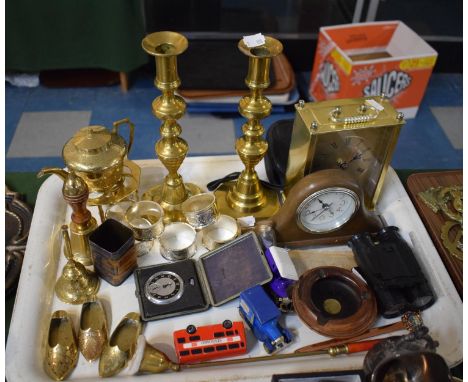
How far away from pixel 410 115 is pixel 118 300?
1.64 m

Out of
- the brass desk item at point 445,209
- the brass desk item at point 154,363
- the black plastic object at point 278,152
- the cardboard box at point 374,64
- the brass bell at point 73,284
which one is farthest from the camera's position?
the cardboard box at point 374,64

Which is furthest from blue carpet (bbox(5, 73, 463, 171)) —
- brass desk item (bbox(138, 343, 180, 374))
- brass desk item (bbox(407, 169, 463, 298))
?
brass desk item (bbox(138, 343, 180, 374))

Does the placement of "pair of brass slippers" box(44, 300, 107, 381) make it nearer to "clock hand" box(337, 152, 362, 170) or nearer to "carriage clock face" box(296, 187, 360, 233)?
"carriage clock face" box(296, 187, 360, 233)

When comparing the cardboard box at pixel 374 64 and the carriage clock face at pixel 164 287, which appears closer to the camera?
the carriage clock face at pixel 164 287

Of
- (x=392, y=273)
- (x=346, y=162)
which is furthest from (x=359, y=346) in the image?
(x=346, y=162)

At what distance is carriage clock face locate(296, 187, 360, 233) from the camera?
34.4 inches

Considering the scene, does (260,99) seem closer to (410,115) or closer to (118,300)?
(118,300)

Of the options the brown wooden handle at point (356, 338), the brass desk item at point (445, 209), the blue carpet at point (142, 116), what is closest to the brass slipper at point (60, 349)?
the brown wooden handle at point (356, 338)

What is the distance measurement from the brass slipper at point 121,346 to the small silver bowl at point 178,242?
0.46 ft

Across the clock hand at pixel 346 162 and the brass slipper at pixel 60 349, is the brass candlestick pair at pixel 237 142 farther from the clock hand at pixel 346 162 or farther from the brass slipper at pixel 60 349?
the brass slipper at pixel 60 349

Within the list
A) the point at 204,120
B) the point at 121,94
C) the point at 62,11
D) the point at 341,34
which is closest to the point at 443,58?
the point at 341,34

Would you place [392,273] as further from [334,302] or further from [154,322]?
[154,322]

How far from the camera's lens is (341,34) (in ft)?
6.46

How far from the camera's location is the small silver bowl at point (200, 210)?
93cm
